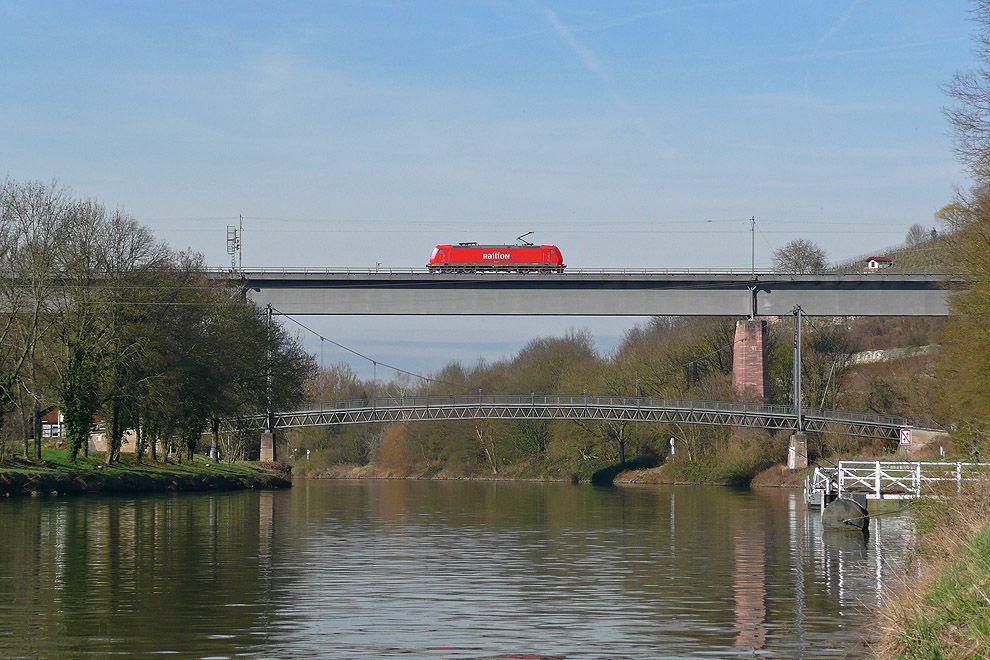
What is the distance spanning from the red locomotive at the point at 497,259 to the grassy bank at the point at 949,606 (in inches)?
2818

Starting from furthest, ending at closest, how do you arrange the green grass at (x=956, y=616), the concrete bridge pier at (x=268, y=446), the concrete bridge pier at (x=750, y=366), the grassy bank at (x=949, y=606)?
the concrete bridge pier at (x=268, y=446) → the concrete bridge pier at (x=750, y=366) → the grassy bank at (x=949, y=606) → the green grass at (x=956, y=616)

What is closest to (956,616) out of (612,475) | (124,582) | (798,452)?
(124,582)

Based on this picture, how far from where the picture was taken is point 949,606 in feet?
47.0

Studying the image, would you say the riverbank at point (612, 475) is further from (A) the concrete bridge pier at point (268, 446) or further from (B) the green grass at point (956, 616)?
(B) the green grass at point (956, 616)

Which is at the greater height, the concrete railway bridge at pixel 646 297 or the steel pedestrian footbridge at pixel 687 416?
the concrete railway bridge at pixel 646 297

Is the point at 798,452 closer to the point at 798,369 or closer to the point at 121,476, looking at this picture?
the point at 798,369

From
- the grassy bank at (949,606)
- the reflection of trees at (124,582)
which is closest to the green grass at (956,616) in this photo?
the grassy bank at (949,606)

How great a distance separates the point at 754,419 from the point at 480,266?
21701mm

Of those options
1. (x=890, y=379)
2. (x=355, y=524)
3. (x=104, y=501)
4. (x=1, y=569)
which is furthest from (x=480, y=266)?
(x=1, y=569)

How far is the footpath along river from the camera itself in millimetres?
17172

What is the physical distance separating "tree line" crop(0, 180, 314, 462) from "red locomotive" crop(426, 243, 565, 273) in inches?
938

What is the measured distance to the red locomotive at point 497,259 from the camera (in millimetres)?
90438

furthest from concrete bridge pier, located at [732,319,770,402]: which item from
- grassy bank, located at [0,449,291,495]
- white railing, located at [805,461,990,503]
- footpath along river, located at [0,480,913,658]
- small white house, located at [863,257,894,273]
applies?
footpath along river, located at [0,480,913,658]

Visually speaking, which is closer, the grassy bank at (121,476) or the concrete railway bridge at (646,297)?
the grassy bank at (121,476)
